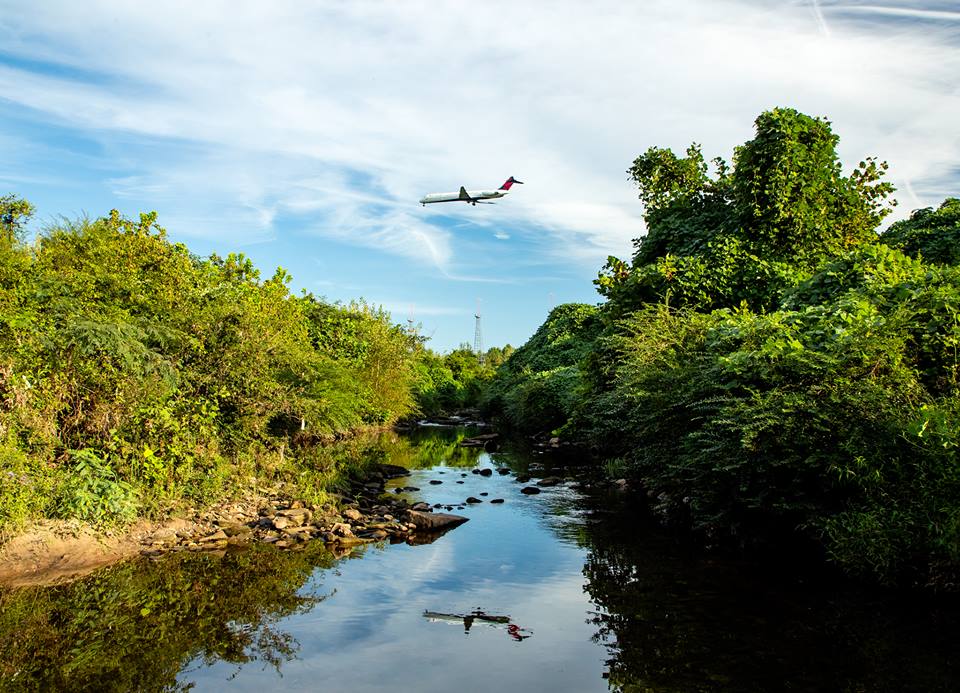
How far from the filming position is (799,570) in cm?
1333

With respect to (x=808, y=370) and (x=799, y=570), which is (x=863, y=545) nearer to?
(x=799, y=570)

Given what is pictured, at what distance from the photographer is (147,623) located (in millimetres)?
10703

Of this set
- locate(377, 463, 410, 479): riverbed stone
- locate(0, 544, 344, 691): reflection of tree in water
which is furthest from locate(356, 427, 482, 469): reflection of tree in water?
locate(0, 544, 344, 691): reflection of tree in water

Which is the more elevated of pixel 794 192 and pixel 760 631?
pixel 794 192

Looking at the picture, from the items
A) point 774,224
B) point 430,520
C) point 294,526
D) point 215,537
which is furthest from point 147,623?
point 774,224

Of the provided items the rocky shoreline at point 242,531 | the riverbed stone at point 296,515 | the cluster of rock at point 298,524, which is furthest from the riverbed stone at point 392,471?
the riverbed stone at point 296,515

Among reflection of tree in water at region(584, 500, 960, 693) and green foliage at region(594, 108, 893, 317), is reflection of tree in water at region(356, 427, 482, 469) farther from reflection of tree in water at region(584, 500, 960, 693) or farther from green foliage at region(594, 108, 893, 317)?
reflection of tree in water at region(584, 500, 960, 693)

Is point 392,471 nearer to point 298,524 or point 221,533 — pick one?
point 298,524

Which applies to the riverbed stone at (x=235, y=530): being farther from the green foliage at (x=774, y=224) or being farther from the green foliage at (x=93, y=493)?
the green foliage at (x=774, y=224)

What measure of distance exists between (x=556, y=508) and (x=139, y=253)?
15.5 metres

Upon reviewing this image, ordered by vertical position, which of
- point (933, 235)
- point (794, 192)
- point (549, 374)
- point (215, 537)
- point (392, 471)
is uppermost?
point (794, 192)

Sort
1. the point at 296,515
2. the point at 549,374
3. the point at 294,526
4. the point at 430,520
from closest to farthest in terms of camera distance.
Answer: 1. the point at 294,526
2. the point at 296,515
3. the point at 430,520
4. the point at 549,374

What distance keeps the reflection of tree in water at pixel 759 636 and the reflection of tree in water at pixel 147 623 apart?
5403 mm

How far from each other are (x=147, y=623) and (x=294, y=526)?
19.8ft
